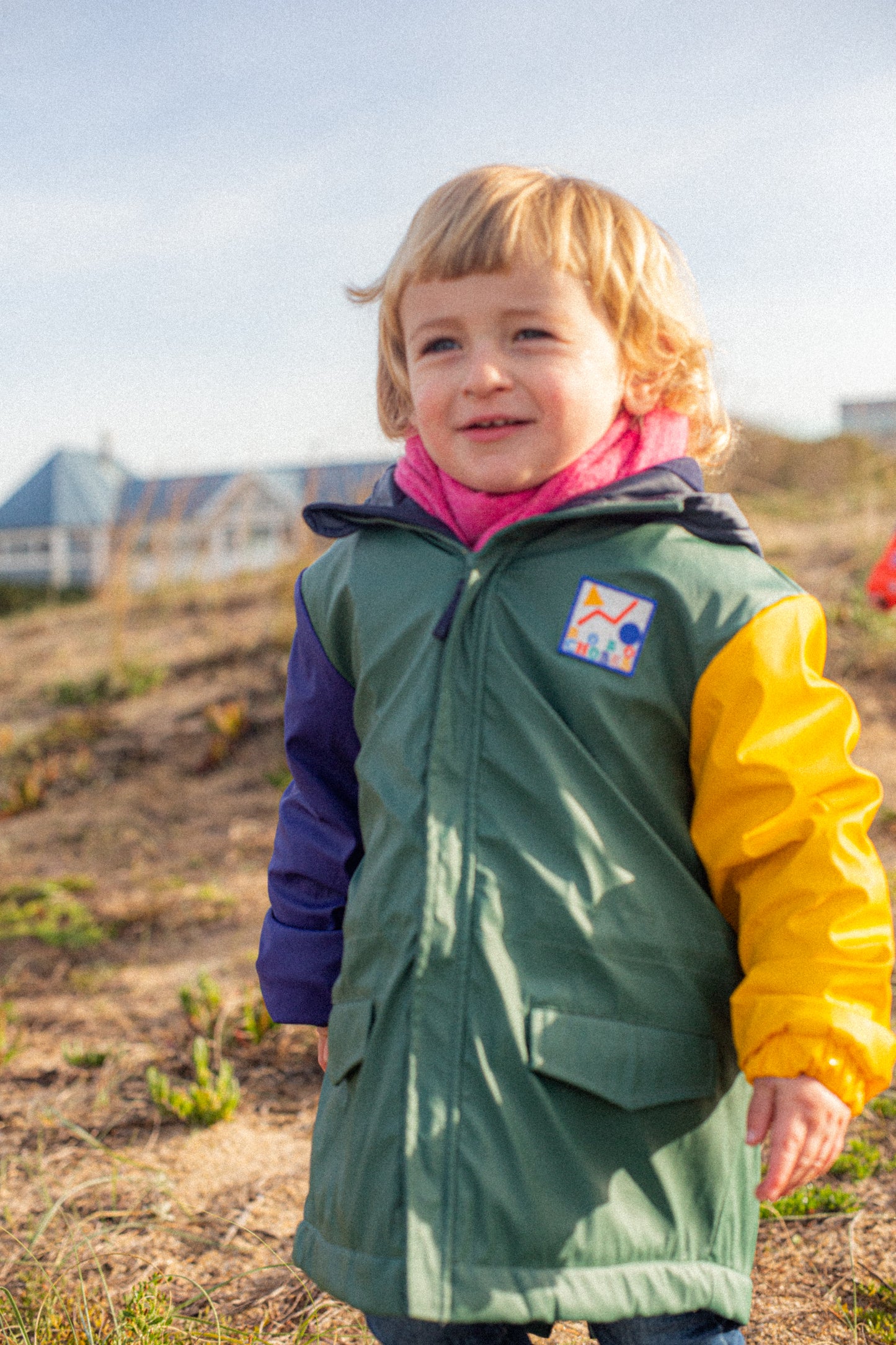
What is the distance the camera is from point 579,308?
147 centimetres

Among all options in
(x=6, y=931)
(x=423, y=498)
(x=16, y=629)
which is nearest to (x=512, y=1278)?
(x=423, y=498)

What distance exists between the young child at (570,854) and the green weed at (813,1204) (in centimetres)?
88

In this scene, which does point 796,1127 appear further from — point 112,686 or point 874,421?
point 874,421

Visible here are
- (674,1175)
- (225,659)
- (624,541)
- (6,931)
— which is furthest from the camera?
(225,659)

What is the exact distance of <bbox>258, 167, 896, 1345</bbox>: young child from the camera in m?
1.24

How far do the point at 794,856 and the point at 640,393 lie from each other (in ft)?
2.22

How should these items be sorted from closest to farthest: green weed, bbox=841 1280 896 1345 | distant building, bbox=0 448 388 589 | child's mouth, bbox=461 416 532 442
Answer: child's mouth, bbox=461 416 532 442 < green weed, bbox=841 1280 896 1345 < distant building, bbox=0 448 388 589

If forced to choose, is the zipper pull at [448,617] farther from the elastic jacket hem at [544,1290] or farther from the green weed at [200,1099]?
the green weed at [200,1099]

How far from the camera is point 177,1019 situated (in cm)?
347

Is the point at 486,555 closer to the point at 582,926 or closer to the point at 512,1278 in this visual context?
the point at 582,926

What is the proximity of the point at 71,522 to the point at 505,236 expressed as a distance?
32.7 metres

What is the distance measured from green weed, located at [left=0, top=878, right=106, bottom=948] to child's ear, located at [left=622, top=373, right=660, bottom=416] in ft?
11.5

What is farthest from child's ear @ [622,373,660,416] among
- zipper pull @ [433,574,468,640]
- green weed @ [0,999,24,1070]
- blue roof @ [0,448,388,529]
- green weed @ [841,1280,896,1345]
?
blue roof @ [0,448,388,529]

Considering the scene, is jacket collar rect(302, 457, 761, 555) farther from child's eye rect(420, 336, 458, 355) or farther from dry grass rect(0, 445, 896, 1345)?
dry grass rect(0, 445, 896, 1345)
